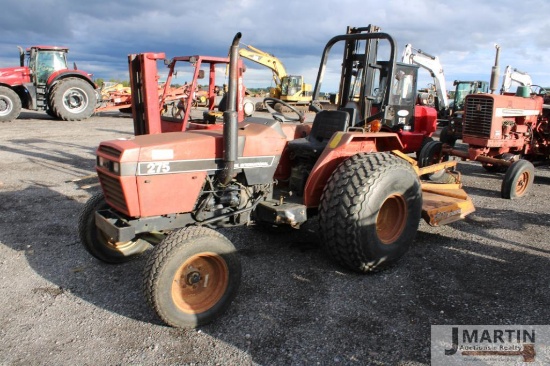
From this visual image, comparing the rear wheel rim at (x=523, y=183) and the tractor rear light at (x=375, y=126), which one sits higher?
the tractor rear light at (x=375, y=126)

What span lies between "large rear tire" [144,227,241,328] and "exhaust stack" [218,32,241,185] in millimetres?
518

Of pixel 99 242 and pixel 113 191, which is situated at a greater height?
pixel 113 191

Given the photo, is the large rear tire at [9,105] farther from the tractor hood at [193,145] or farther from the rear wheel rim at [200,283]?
the rear wheel rim at [200,283]

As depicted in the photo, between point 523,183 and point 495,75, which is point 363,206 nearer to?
point 523,183

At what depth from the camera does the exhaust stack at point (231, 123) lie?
312cm

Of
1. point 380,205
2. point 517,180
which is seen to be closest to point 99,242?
point 380,205

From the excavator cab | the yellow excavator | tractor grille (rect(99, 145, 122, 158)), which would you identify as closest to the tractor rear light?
the excavator cab

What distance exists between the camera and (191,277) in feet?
10.3

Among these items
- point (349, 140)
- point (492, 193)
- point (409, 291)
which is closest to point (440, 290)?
point (409, 291)

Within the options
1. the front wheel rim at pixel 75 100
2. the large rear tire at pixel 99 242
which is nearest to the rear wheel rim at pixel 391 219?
the large rear tire at pixel 99 242

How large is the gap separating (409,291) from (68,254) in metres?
3.12

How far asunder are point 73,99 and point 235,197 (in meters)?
14.2

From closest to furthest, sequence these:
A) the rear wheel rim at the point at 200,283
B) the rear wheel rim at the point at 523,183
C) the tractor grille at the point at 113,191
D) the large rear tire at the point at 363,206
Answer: the rear wheel rim at the point at 200,283
the tractor grille at the point at 113,191
the large rear tire at the point at 363,206
the rear wheel rim at the point at 523,183

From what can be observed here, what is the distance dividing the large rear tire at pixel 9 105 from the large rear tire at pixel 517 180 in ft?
48.6
